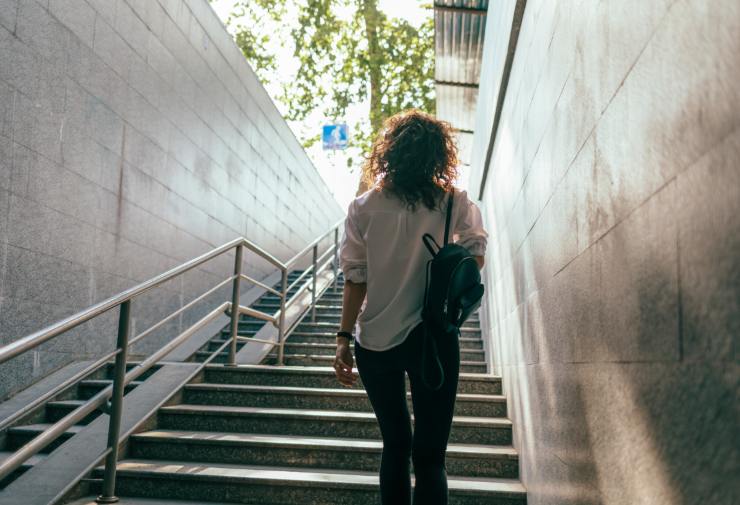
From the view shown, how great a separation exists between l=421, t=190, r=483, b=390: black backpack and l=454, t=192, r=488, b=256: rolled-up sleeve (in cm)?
14

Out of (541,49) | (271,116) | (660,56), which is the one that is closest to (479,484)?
(541,49)

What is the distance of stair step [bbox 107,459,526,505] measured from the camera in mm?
3176

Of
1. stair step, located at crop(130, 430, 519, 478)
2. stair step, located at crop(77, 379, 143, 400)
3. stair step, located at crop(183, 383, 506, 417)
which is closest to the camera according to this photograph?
stair step, located at crop(130, 430, 519, 478)

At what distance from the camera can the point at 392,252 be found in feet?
6.61

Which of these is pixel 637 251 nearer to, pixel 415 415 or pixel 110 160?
pixel 415 415

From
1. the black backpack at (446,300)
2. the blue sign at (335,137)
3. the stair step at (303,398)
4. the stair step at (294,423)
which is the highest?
the blue sign at (335,137)

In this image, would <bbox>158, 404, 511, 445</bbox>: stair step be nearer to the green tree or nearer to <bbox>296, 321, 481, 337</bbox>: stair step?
<bbox>296, 321, 481, 337</bbox>: stair step

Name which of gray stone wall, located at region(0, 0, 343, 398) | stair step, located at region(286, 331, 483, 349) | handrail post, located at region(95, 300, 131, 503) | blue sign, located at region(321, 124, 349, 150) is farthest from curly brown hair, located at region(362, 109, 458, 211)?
blue sign, located at region(321, 124, 349, 150)

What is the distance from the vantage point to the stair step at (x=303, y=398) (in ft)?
13.7

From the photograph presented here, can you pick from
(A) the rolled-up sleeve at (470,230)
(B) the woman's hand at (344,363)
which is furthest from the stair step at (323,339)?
(A) the rolled-up sleeve at (470,230)

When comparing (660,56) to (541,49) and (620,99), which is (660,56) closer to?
(620,99)

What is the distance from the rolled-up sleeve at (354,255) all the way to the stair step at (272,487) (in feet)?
4.85

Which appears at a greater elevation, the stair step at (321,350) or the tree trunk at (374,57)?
the tree trunk at (374,57)

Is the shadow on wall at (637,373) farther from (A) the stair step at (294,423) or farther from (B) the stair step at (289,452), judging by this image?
(A) the stair step at (294,423)
